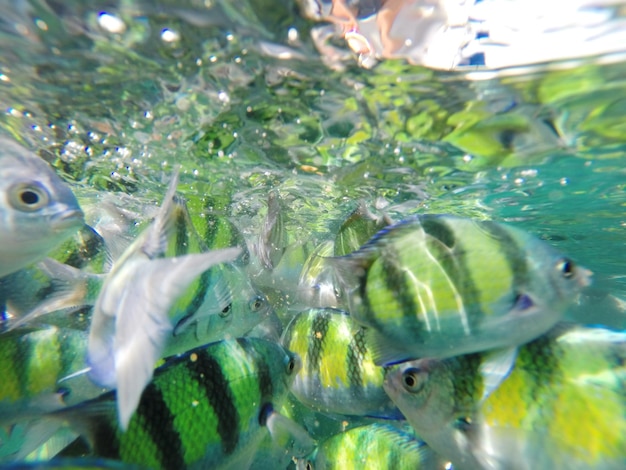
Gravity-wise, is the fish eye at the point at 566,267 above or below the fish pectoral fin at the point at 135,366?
below

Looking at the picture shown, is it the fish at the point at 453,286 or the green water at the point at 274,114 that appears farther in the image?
the green water at the point at 274,114

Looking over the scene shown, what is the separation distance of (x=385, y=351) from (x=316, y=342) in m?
1.37

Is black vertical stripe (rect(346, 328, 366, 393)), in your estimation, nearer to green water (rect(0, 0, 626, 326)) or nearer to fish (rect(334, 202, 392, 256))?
fish (rect(334, 202, 392, 256))

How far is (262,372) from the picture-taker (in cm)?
264

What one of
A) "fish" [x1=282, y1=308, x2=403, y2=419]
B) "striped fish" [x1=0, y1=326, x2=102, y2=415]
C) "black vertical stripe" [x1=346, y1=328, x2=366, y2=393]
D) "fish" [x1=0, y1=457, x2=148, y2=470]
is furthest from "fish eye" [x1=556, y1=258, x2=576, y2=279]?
"striped fish" [x1=0, y1=326, x2=102, y2=415]

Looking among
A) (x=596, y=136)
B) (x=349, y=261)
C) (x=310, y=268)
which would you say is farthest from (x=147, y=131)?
(x=596, y=136)

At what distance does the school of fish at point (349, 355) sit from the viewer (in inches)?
70.5

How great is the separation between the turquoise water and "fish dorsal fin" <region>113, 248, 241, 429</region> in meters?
2.97

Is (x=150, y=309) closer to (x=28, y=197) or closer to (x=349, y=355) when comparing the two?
(x=28, y=197)

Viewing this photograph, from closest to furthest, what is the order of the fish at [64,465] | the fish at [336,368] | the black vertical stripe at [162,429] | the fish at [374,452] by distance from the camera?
the fish at [64,465] < the black vertical stripe at [162,429] < the fish at [374,452] < the fish at [336,368]

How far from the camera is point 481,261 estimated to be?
2064 millimetres

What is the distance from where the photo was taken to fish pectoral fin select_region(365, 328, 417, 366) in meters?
2.12

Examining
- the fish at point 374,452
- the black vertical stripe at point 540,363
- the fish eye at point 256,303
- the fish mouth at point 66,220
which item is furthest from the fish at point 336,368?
the fish mouth at point 66,220

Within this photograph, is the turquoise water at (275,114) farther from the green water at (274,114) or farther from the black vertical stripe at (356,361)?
the black vertical stripe at (356,361)
